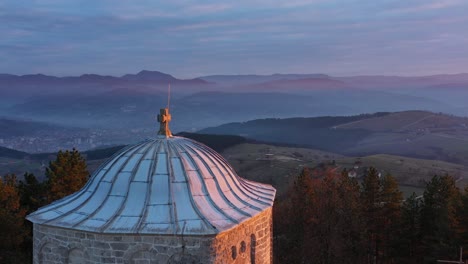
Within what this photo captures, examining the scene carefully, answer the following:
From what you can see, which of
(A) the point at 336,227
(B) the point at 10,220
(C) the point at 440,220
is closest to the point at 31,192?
(B) the point at 10,220

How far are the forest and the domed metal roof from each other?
67.7ft

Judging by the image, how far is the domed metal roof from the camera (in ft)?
31.8

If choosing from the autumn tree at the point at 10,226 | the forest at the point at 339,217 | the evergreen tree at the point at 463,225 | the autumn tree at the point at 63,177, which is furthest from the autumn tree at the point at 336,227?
the autumn tree at the point at 10,226

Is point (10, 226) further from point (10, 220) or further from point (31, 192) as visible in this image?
point (31, 192)

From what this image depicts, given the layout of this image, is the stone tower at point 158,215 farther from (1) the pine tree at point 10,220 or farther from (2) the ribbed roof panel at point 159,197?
(1) the pine tree at point 10,220

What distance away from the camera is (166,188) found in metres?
10.3

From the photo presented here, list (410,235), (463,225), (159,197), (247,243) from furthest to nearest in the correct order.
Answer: (410,235)
(463,225)
(247,243)
(159,197)

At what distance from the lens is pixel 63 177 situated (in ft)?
107

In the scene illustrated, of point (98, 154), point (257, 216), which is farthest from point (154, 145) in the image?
point (98, 154)

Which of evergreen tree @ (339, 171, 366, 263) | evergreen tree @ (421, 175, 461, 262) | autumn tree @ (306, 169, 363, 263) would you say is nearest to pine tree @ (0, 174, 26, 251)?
autumn tree @ (306, 169, 363, 263)

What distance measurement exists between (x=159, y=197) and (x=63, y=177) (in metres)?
24.9

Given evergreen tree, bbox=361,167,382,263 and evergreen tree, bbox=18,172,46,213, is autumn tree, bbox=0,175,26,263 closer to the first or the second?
evergreen tree, bbox=18,172,46,213

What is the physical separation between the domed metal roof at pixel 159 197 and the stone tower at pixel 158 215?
21 millimetres

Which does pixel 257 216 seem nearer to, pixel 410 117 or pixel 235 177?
pixel 235 177
